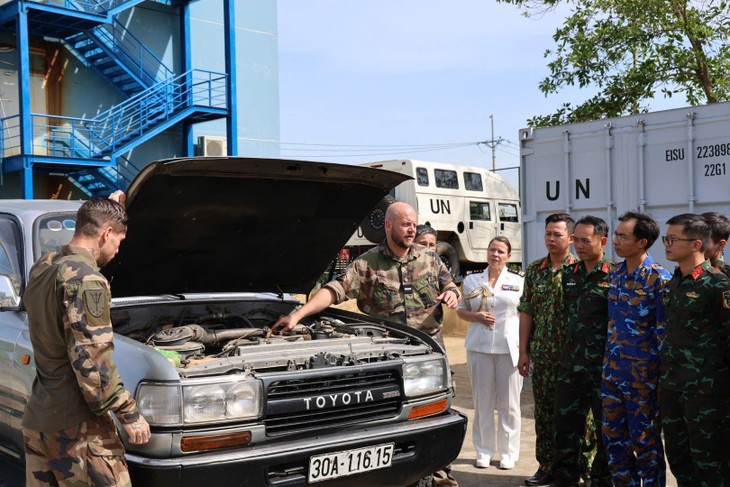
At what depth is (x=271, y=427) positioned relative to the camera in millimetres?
3496

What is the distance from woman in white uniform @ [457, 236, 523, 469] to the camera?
221 inches

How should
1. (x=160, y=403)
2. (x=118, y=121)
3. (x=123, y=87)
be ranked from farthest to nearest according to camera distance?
(x=123, y=87) < (x=118, y=121) < (x=160, y=403)

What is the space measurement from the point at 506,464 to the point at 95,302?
3.52 m

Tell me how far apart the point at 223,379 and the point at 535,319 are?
2.66m

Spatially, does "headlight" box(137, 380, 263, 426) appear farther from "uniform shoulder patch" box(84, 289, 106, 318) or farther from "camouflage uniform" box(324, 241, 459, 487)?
"camouflage uniform" box(324, 241, 459, 487)

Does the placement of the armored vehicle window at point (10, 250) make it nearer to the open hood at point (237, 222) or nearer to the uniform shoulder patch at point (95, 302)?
the open hood at point (237, 222)

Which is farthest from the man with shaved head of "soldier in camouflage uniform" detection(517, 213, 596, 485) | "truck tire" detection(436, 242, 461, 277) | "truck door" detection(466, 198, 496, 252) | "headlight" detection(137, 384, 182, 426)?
"truck door" detection(466, 198, 496, 252)

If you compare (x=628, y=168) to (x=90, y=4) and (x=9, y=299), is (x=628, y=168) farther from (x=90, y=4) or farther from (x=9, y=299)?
(x=90, y=4)

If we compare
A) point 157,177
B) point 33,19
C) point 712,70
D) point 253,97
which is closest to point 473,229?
point 253,97

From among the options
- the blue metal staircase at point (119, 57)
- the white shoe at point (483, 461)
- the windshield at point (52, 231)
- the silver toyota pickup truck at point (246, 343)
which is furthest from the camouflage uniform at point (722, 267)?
the blue metal staircase at point (119, 57)

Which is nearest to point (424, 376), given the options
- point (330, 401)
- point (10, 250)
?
point (330, 401)

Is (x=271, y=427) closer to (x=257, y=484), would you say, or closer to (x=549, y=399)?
(x=257, y=484)

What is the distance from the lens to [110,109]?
16797mm

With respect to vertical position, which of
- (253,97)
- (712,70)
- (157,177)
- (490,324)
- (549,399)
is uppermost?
(253,97)
